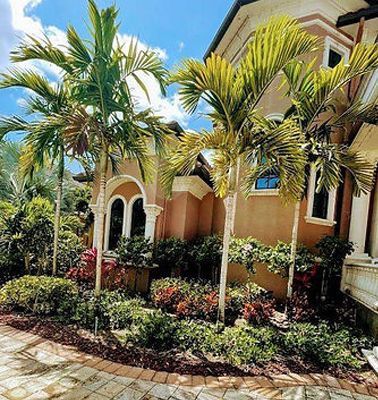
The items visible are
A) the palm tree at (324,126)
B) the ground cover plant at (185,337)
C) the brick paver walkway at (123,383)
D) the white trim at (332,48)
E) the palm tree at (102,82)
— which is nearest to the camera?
the brick paver walkway at (123,383)

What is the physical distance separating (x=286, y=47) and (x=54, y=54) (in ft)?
16.3

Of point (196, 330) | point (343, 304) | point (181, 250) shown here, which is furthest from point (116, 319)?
point (343, 304)

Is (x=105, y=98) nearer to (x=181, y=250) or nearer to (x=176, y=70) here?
(x=176, y=70)

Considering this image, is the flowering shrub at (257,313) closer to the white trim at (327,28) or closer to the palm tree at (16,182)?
the white trim at (327,28)

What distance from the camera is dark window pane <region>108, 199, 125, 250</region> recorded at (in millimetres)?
11836

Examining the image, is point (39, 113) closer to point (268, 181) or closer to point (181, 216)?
point (181, 216)

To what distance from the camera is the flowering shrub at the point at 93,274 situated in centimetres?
870

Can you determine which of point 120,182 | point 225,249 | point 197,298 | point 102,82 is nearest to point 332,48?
point 102,82

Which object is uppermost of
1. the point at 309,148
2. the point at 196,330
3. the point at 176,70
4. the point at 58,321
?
the point at 176,70

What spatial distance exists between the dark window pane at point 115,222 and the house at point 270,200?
1.01 ft

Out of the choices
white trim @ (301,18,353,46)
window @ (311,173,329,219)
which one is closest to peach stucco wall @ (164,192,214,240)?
window @ (311,173,329,219)

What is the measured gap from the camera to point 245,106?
18.5ft

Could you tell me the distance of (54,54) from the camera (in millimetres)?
6418

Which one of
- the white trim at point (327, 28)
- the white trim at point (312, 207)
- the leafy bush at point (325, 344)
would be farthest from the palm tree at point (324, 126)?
the white trim at point (327, 28)
